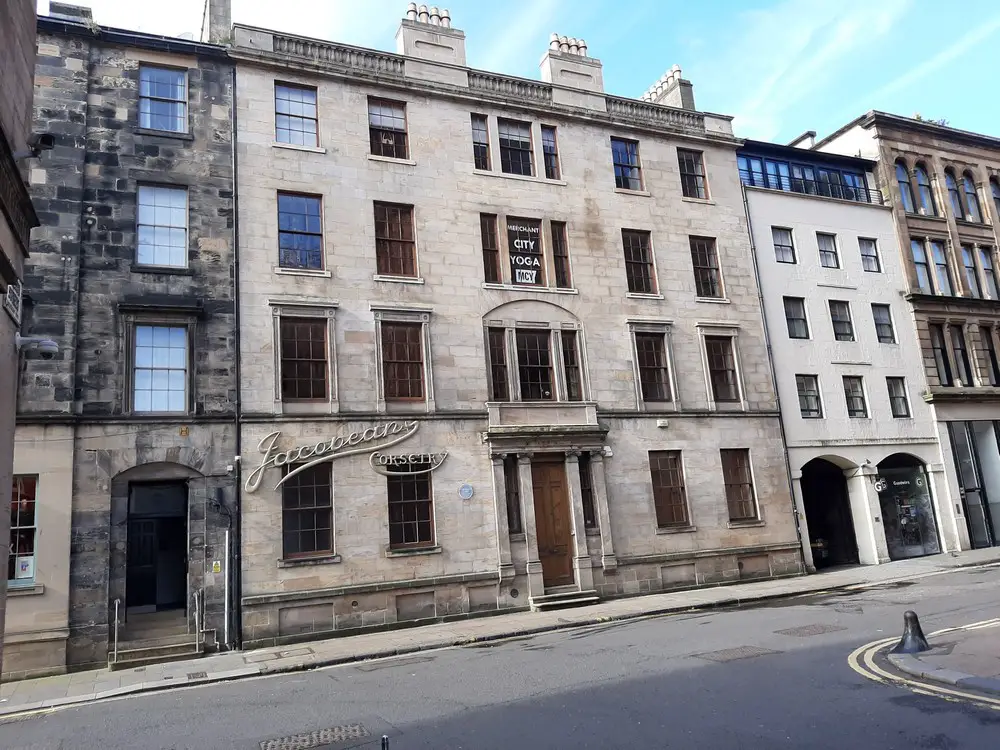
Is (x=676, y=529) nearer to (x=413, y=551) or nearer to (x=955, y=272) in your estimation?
(x=413, y=551)

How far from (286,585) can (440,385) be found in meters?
6.46

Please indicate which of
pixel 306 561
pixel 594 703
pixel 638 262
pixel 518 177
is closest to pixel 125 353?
pixel 306 561

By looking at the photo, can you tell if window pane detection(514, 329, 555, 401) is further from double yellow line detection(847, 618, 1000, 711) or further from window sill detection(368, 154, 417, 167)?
double yellow line detection(847, 618, 1000, 711)

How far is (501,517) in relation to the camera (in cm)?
1945

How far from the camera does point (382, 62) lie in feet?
70.0

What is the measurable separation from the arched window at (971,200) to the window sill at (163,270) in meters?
32.2

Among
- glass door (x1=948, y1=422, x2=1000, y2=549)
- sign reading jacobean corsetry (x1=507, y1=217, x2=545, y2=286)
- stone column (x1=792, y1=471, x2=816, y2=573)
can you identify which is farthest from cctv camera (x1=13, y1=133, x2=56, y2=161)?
glass door (x1=948, y1=422, x2=1000, y2=549)

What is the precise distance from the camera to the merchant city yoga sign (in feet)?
57.5

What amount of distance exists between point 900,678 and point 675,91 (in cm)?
2311

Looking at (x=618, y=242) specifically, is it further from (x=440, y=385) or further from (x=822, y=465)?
(x=822, y=465)

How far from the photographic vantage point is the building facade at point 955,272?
28.3m

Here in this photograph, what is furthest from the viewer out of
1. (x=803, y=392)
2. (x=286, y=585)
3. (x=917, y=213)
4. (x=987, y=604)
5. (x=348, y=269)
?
(x=917, y=213)

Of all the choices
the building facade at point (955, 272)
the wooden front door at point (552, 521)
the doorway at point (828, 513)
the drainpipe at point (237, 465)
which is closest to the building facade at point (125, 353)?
the drainpipe at point (237, 465)

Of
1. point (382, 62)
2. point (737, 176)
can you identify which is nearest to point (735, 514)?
point (737, 176)
